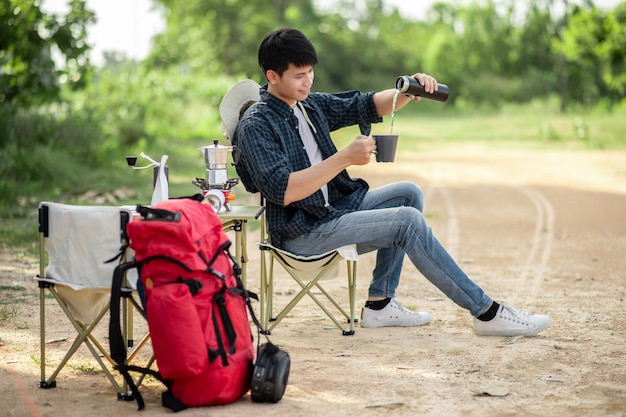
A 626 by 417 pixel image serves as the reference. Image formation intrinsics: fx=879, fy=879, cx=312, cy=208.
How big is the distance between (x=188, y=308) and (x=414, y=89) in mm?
2009

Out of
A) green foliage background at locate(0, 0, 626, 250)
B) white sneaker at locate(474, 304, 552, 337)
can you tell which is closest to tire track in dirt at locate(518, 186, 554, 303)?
white sneaker at locate(474, 304, 552, 337)

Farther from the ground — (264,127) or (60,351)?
(264,127)

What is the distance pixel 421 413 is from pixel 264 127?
1.70 meters

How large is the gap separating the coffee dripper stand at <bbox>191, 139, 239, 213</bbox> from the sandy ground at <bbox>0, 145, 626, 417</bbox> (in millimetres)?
848

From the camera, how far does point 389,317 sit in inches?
196

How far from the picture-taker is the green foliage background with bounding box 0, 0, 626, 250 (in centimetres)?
1137

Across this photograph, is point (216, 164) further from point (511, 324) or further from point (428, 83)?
point (511, 324)

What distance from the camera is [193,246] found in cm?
345

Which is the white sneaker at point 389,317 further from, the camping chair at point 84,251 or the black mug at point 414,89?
the camping chair at point 84,251

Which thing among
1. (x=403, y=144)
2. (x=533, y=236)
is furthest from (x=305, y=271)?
(x=403, y=144)

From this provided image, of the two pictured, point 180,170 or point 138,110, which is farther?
point 138,110

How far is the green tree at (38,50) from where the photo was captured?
1160cm

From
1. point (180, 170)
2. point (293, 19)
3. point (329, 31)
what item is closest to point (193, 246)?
point (180, 170)

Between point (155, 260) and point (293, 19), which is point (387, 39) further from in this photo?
point (155, 260)
